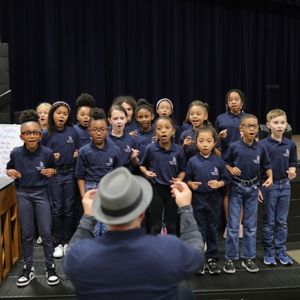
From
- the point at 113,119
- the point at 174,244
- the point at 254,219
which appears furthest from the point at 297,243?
the point at 174,244

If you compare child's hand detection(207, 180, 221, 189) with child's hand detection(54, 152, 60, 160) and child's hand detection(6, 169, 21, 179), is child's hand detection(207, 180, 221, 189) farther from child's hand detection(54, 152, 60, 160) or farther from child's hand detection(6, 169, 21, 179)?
child's hand detection(6, 169, 21, 179)

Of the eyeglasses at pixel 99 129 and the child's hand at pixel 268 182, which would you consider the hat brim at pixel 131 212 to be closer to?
the eyeglasses at pixel 99 129

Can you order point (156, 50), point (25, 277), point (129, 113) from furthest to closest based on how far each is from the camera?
point (156, 50), point (129, 113), point (25, 277)

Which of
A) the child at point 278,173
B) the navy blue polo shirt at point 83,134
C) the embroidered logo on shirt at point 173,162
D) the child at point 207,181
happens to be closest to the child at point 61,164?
the navy blue polo shirt at point 83,134

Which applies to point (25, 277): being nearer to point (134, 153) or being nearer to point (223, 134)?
point (134, 153)

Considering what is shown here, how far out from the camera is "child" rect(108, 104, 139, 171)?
371 centimetres

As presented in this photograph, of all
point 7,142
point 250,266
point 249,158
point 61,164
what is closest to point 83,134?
point 61,164

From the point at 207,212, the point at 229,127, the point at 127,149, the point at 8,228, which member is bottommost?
the point at 8,228

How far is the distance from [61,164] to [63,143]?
0.17 m

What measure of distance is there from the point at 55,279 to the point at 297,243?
7.96 ft

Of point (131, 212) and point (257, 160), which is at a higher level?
point (131, 212)

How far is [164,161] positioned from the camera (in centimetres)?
352

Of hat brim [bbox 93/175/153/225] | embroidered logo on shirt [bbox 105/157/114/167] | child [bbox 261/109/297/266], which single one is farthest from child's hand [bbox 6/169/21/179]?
child [bbox 261/109/297/266]

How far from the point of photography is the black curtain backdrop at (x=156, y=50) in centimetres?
760
